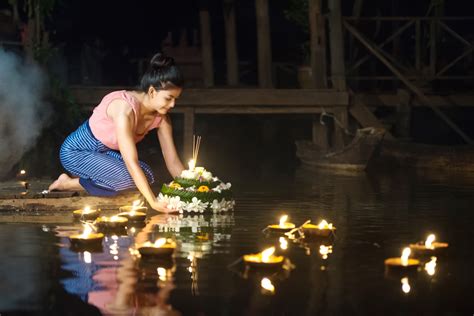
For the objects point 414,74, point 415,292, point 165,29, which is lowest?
point 415,292

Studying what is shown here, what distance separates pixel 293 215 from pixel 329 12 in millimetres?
8145

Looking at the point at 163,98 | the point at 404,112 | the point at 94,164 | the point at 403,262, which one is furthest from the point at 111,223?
the point at 404,112

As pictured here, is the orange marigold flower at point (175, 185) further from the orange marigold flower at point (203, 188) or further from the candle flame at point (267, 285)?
the candle flame at point (267, 285)

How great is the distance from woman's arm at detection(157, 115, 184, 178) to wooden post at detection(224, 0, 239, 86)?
34.0ft

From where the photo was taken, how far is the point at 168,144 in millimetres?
11102

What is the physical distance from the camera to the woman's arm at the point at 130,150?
393 inches

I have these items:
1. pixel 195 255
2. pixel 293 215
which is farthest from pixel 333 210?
pixel 195 255

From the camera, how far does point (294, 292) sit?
674cm

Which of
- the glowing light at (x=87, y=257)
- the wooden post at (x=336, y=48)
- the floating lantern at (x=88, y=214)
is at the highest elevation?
the wooden post at (x=336, y=48)

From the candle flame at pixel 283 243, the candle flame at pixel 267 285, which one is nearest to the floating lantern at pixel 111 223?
the candle flame at pixel 283 243

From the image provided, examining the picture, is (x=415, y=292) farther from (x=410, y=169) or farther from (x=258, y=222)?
(x=410, y=169)

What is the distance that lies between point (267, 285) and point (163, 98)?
3.76m

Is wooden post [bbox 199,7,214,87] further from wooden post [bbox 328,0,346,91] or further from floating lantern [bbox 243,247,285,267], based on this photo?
floating lantern [bbox 243,247,285,267]

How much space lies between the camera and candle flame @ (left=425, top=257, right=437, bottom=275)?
7545 mm
